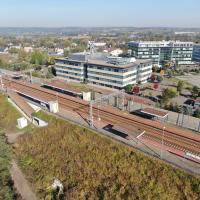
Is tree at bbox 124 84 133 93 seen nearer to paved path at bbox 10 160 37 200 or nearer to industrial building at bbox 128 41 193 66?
paved path at bbox 10 160 37 200

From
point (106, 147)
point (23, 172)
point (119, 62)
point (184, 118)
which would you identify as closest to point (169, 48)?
point (119, 62)

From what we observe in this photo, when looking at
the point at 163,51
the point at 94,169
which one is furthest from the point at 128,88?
the point at 163,51

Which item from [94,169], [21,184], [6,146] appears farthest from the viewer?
[6,146]

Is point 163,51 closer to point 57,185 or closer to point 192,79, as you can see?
point 192,79

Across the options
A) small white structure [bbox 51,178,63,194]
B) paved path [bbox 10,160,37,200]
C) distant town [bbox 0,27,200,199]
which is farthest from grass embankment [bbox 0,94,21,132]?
small white structure [bbox 51,178,63,194]

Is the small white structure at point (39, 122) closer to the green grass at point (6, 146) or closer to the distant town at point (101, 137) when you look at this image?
the distant town at point (101, 137)

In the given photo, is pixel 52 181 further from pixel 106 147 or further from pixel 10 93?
pixel 10 93

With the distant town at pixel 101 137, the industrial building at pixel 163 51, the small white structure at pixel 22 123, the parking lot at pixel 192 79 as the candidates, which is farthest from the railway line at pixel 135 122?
the industrial building at pixel 163 51
